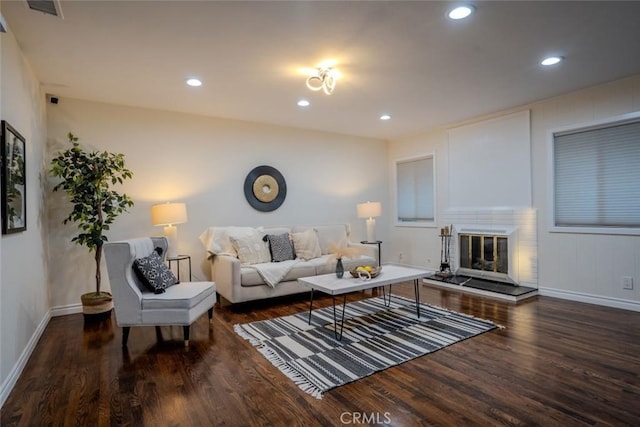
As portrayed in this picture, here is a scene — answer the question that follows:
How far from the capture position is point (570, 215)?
13.6ft

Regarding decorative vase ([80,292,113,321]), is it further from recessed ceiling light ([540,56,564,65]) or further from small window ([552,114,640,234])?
small window ([552,114,640,234])

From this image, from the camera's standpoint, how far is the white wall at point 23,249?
Answer: 2.22 meters

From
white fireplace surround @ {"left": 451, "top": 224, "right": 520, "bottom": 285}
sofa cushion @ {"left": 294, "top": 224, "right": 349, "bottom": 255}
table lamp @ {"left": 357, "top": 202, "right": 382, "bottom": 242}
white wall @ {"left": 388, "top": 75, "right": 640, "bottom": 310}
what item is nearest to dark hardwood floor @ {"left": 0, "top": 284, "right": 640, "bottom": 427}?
white wall @ {"left": 388, "top": 75, "right": 640, "bottom": 310}

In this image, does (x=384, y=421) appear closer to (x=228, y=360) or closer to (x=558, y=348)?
(x=228, y=360)

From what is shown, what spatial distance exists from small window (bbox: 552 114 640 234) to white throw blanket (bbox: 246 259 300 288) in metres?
3.38

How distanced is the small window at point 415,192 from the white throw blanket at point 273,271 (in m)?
2.80

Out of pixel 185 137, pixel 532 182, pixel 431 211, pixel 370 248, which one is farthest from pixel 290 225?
pixel 532 182

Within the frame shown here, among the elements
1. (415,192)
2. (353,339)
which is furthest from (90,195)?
(415,192)

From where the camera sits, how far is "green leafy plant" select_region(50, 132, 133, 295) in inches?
136

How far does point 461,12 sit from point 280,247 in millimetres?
3219

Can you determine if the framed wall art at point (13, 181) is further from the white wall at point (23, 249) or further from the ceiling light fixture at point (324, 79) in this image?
the ceiling light fixture at point (324, 79)

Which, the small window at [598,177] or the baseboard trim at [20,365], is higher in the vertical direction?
the small window at [598,177]

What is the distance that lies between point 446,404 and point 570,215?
339cm

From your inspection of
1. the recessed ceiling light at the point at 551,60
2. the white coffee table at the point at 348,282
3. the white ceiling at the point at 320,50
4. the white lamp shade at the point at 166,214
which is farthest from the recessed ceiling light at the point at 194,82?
the recessed ceiling light at the point at 551,60
